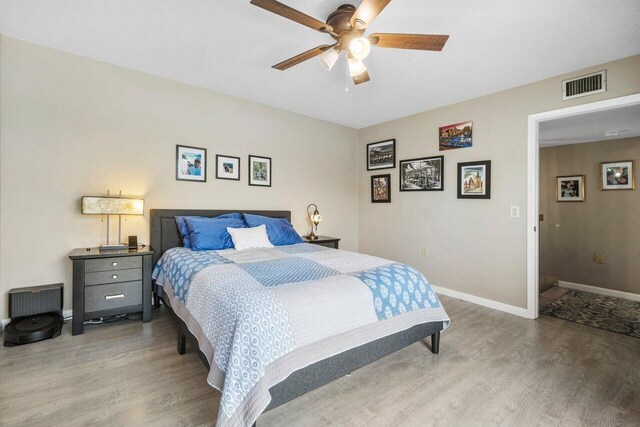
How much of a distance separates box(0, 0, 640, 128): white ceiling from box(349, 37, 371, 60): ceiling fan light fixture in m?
0.33

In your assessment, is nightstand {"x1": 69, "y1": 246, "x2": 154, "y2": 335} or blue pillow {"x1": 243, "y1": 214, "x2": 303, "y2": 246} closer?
nightstand {"x1": 69, "y1": 246, "x2": 154, "y2": 335}

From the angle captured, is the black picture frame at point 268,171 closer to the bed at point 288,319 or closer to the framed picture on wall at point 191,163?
the framed picture on wall at point 191,163

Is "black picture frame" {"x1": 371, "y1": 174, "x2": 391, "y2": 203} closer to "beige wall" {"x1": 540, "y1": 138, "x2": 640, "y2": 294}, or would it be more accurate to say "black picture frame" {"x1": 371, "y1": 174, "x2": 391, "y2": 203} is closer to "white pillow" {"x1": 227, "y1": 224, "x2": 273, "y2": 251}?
"white pillow" {"x1": 227, "y1": 224, "x2": 273, "y2": 251}

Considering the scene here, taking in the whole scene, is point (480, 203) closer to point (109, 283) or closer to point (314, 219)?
point (314, 219)

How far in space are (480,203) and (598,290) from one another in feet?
8.63

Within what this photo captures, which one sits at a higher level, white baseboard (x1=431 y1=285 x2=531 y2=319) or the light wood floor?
white baseboard (x1=431 y1=285 x2=531 y2=319)

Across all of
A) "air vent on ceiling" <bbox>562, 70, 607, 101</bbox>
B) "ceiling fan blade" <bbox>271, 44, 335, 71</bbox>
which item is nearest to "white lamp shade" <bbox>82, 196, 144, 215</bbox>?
"ceiling fan blade" <bbox>271, 44, 335, 71</bbox>

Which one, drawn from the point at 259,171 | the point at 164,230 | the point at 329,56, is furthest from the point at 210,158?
the point at 329,56

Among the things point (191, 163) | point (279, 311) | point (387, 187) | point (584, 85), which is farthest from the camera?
point (387, 187)

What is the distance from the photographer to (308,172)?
4.65m

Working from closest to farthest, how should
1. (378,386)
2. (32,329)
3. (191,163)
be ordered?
(378,386), (32,329), (191,163)

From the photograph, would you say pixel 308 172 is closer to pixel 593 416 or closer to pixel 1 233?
pixel 1 233

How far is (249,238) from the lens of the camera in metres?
3.25

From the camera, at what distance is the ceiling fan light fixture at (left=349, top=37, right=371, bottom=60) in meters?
1.95
